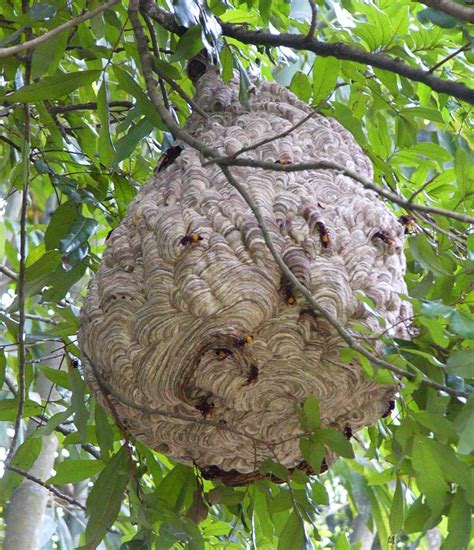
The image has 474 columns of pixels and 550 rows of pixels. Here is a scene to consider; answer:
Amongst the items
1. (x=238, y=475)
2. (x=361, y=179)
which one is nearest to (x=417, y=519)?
(x=238, y=475)

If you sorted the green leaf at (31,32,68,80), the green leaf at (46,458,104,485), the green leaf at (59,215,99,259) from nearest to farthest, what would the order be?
the green leaf at (31,32,68,80) → the green leaf at (46,458,104,485) → the green leaf at (59,215,99,259)

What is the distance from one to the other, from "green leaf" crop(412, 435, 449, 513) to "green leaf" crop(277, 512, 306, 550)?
1.21 ft

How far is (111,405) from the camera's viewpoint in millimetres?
1975

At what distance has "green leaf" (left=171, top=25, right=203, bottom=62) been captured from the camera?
7.03ft

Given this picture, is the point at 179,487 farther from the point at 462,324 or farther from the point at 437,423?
the point at 462,324

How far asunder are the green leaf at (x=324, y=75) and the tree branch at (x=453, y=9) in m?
0.64

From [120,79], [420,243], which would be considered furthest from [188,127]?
[420,243]

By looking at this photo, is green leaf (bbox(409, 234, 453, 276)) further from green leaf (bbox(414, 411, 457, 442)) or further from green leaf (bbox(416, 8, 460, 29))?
green leaf (bbox(416, 8, 460, 29))

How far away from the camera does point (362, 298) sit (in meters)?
1.71

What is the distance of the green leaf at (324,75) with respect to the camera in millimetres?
2223

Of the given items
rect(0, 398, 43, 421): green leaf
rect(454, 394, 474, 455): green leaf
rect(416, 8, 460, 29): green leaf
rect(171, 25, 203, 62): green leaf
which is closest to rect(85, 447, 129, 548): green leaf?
rect(0, 398, 43, 421): green leaf

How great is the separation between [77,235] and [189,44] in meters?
0.51

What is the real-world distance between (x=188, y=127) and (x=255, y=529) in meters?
1.06

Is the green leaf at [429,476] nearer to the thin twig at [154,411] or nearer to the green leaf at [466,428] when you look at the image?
the green leaf at [466,428]
